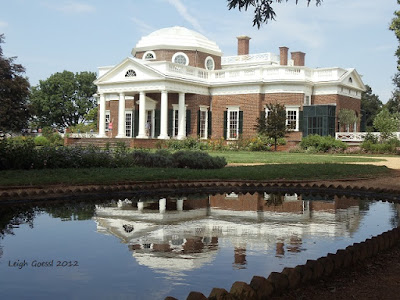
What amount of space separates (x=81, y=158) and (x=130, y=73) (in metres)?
25.6

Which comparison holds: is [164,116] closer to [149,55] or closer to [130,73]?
[130,73]

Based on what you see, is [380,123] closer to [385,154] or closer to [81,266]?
[385,154]

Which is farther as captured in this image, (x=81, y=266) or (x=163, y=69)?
(x=163, y=69)

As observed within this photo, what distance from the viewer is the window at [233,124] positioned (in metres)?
39.3

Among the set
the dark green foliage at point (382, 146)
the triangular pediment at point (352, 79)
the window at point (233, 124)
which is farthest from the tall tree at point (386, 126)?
the window at point (233, 124)

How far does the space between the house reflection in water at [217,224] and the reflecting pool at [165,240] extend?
0.05 feet

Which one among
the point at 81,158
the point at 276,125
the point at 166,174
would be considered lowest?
the point at 166,174

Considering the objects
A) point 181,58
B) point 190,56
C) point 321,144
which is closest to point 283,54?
point 190,56

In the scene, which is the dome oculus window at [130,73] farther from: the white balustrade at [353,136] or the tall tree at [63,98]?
the tall tree at [63,98]

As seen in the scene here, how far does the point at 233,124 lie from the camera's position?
39.5m

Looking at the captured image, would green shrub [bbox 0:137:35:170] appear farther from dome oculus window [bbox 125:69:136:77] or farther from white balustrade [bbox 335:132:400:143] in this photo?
dome oculus window [bbox 125:69:136:77]

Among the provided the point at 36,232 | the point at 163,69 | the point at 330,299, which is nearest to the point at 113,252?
the point at 36,232

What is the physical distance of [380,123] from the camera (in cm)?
3409

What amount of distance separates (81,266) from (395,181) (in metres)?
11.5
